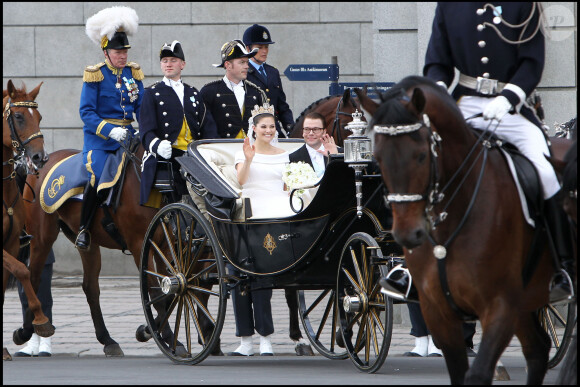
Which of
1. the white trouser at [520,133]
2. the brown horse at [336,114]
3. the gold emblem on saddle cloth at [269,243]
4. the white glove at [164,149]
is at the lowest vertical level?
the gold emblem on saddle cloth at [269,243]

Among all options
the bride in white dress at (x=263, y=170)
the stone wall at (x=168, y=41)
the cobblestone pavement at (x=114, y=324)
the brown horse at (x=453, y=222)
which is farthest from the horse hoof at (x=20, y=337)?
the stone wall at (x=168, y=41)

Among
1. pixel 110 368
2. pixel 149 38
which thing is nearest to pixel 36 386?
pixel 110 368

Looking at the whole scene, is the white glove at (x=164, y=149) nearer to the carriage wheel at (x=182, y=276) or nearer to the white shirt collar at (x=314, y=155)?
the carriage wheel at (x=182, y=276)

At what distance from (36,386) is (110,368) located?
1.38 meters

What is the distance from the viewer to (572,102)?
431 inches

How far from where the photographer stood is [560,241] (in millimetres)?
6078

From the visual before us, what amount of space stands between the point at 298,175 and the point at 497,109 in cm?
277

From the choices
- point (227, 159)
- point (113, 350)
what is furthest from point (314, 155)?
point (113, 350)

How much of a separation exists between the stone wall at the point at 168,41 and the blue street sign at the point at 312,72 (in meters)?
2.77

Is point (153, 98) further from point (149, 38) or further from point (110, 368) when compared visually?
point (149, 38)

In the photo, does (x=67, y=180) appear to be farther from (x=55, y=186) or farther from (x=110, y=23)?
(x=110, y=23)

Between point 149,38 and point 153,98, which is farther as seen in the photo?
point 149,38

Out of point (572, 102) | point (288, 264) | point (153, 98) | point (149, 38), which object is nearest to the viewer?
point (288, 264)

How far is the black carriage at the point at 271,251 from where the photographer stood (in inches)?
308
